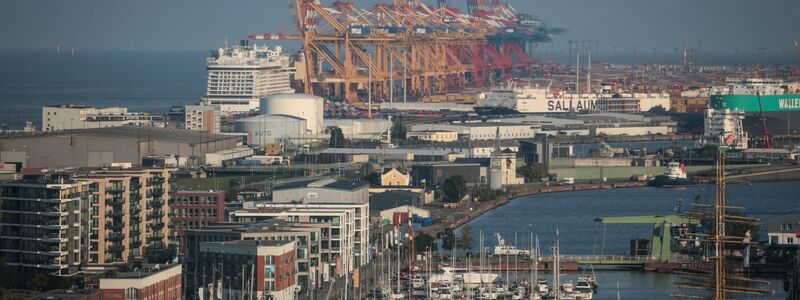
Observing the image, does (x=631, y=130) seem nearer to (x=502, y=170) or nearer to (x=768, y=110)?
(x=768, y=110)

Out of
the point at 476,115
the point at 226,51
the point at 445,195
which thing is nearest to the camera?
the point at 445,195

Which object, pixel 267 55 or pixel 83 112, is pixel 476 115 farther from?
pixel 83 112

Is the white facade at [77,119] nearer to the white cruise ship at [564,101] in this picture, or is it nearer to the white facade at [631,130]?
the white facade at [631,130]

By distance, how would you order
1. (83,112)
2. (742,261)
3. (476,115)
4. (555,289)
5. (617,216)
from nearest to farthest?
(555,289) < (742,261) < (617,216) < (83,112) < (476,115)

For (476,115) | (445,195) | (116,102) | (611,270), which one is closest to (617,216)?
(445,195)

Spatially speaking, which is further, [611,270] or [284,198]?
[284,198]

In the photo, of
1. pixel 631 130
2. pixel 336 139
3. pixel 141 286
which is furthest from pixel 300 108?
pixel 141 286

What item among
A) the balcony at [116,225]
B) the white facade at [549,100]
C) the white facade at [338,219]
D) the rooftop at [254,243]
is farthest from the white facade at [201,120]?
the rooftop at [254,243]
